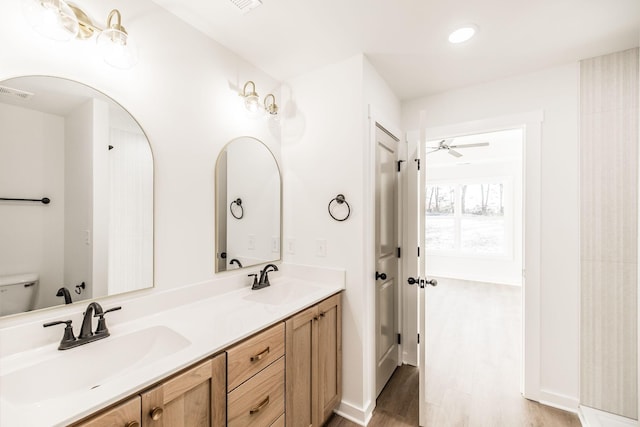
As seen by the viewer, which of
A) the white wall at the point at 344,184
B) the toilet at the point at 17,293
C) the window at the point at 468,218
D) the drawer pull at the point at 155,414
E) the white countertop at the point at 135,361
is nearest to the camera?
the white countertop at the point at 135,361

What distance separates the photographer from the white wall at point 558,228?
1.95 metres

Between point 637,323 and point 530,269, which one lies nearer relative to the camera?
point 637,323

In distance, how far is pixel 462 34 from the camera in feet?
5.42

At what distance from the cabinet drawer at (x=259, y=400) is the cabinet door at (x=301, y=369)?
0.23 feet

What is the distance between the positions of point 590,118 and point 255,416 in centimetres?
280

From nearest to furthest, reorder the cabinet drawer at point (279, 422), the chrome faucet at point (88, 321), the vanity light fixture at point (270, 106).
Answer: the chrome faucet at point (88, 321) < the cabinet drawer at point (279, 422) < the vanity light fixture at point (270, 106)

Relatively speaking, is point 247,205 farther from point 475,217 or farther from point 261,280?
point 475,217

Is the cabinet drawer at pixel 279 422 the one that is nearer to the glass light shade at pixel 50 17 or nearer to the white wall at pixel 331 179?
the white wall at pixel 331 179

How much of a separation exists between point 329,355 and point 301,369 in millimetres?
301

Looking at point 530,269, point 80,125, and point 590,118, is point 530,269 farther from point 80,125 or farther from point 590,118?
point 80,125

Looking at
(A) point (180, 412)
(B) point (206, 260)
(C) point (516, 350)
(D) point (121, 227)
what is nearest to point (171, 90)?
(D) point (121, 227)

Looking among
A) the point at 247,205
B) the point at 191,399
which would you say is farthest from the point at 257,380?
the point at 247,205

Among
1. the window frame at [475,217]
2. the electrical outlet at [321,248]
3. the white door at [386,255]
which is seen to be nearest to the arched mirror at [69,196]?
the electrical outlet at [321,248]

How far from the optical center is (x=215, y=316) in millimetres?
1407
